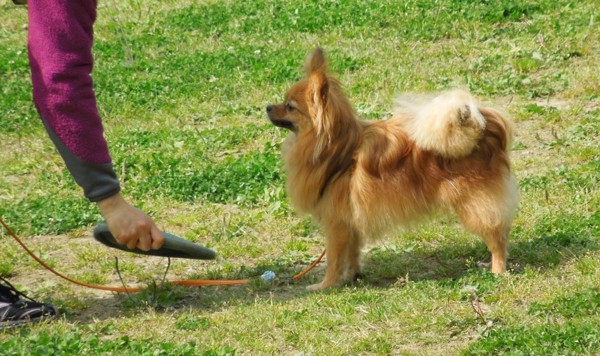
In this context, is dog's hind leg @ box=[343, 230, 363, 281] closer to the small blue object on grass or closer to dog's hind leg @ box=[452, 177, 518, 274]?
the small blue object on grass

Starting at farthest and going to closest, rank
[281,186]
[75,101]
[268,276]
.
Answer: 1. [281,186]
2. [268,276]
3. [75,101]

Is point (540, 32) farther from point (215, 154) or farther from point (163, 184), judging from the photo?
point (163, 184)

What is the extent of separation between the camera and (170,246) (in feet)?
16.7

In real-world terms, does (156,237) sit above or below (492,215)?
above

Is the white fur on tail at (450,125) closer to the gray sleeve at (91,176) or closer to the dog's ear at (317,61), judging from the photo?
the dog's ear at (317,61)

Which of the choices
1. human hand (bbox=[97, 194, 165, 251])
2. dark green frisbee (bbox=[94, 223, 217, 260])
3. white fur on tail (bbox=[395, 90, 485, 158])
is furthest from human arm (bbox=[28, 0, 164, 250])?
white fur on tail (bbox=[395, 90, 485, 158])

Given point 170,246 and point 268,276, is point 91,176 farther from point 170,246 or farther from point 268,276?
point 268,276

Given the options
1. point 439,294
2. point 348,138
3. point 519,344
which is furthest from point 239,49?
point 519,344

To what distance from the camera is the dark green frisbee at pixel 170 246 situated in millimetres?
5074

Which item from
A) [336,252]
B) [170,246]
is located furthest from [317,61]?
[170,246]

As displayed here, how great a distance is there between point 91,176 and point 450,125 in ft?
6.57

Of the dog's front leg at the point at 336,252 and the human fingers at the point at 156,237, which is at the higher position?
the human fingers at the point at 156,237

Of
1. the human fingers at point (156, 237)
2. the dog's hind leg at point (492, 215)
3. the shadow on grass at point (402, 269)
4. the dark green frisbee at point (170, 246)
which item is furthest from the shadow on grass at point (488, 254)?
the human fingers at point (156, 237)

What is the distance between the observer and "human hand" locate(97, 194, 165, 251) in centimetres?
466
